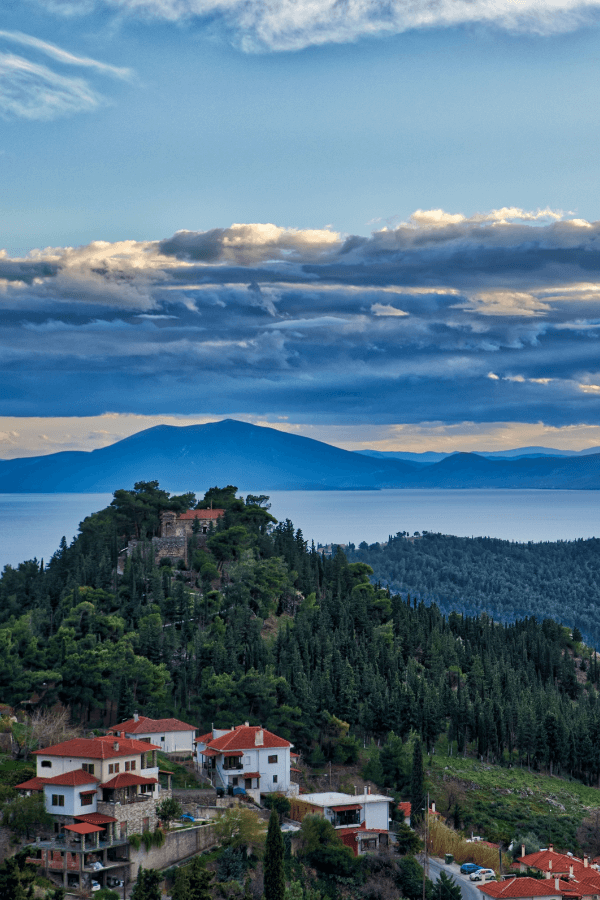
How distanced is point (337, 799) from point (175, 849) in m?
8.67

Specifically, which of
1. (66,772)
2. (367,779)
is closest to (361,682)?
(367,779)

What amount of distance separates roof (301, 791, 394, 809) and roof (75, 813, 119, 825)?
976 centimetres

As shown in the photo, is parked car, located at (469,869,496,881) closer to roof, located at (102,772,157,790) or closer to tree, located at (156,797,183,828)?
tree, located at (156,797,183,828)

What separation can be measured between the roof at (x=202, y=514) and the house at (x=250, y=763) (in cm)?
3369

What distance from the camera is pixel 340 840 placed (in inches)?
1610

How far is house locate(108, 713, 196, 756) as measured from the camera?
48.2 meters

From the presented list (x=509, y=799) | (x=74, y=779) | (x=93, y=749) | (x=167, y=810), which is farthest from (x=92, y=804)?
(x=509, y=799)

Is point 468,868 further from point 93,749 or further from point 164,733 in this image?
point 93,749

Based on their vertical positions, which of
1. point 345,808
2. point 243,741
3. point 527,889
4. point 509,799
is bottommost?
point 509,799

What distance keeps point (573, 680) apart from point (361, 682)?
26874mm

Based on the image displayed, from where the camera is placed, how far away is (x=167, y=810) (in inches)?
1516

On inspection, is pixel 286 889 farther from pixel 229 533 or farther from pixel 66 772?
pixel 229 533

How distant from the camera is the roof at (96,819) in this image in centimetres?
3647

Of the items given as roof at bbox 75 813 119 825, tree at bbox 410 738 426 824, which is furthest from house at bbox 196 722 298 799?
roof at bbox 75 813 119 825
